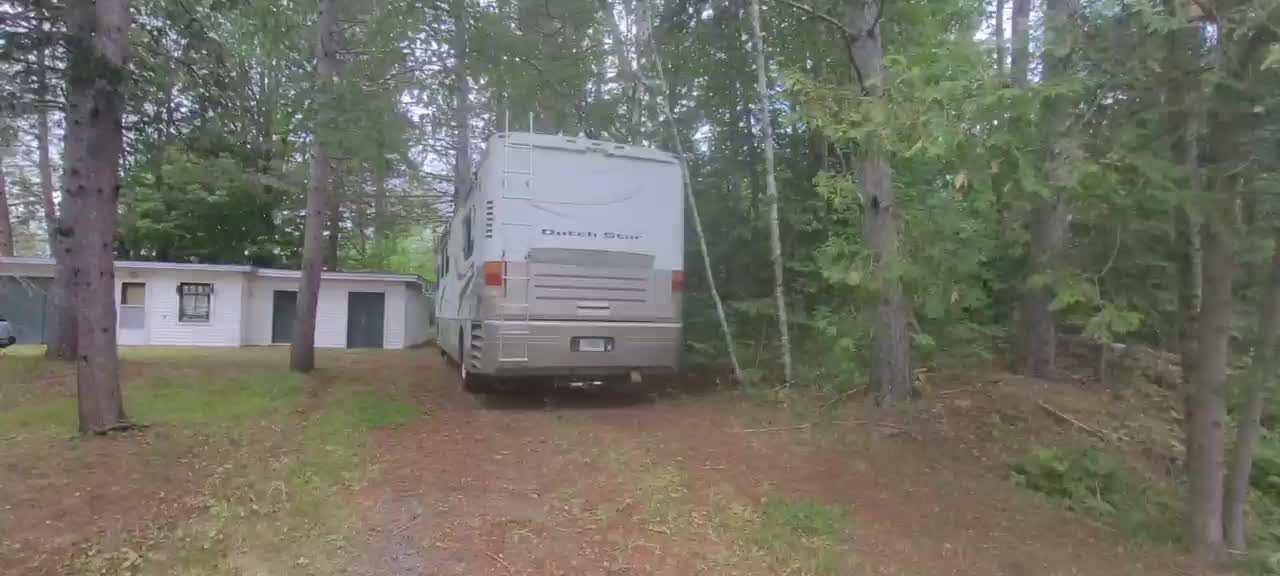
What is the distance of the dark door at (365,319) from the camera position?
1972cm

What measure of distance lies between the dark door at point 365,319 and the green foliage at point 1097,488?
17.5m

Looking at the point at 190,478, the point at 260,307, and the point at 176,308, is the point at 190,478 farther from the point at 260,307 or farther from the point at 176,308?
the point at 260,307

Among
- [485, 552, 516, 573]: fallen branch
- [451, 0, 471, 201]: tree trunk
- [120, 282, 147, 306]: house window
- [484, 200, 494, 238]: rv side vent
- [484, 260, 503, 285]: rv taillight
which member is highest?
[451, 0, 471, 201]: tree trunk

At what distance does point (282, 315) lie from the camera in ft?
64.1

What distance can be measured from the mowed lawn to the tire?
0.74 m

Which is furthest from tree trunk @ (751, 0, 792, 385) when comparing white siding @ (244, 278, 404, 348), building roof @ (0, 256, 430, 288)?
white siding @ (244, 278, 404, 348)

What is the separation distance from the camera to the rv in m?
7.39

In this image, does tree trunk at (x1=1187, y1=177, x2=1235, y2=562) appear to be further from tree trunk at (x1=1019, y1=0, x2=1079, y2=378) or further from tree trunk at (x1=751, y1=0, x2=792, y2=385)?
tree trunk at (x1=751, y1=0, x2=792, y2=385)

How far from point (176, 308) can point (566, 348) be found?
15017mm

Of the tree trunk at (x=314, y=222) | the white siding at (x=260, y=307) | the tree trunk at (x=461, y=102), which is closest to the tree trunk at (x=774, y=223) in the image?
the tree trunk at (x=461, y=102)

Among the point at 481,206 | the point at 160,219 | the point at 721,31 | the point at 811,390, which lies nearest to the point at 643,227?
the point at 481,206

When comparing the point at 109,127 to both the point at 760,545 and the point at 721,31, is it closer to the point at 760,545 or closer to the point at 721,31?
the point at 760,545

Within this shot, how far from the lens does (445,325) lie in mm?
12219

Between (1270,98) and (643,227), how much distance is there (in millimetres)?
5313
